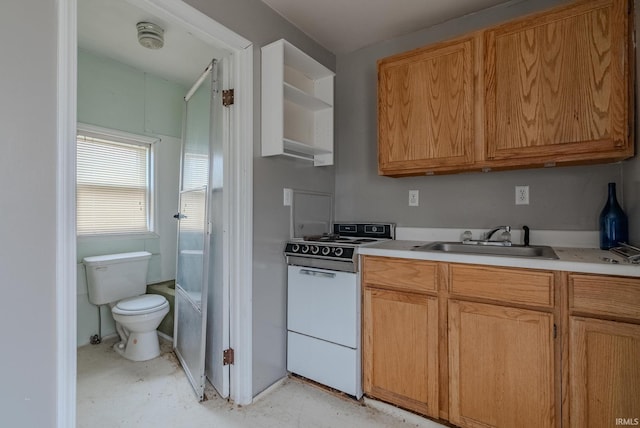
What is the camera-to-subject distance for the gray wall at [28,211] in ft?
3.42

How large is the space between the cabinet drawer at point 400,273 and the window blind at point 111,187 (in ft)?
7.58

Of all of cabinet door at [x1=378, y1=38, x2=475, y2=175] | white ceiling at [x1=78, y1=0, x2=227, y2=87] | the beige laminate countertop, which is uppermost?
white ceiling at [x1=78, y1=0, x2=227, y2=87]

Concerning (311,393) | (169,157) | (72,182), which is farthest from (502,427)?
(169,157)

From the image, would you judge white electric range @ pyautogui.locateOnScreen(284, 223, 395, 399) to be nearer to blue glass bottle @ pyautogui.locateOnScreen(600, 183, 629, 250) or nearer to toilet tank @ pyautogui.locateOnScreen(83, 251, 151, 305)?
blue glass bottle @ pyautogui.locateOnScreen(600, 183, 629, 250)

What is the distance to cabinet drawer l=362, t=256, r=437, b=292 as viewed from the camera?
1.66m

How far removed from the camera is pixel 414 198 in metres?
2.32

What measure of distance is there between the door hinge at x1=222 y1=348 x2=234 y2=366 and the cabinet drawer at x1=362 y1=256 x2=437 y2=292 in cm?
92

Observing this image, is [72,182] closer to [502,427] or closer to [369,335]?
[369,335]

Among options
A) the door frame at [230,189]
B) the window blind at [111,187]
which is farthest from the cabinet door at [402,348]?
the window blind at [111,187]

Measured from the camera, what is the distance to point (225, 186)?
1.90 meters

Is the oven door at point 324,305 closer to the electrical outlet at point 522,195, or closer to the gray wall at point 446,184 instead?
the gray wall at point 446,184

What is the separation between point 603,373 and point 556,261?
0.47 m

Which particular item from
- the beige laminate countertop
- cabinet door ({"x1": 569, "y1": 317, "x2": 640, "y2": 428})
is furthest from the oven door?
cabinet door ({"x1": 569, "y1": 317, "x2": 640, "y2": 428})

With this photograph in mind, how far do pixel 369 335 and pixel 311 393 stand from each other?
564 mm
